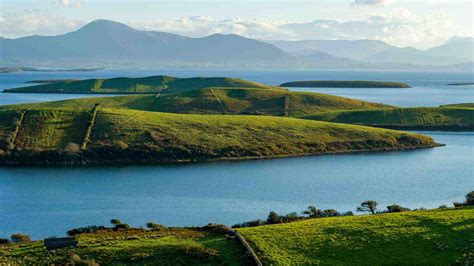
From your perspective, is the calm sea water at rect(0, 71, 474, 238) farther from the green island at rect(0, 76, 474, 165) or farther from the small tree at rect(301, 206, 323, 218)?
the green island at rect(0, 76, 474, 165)

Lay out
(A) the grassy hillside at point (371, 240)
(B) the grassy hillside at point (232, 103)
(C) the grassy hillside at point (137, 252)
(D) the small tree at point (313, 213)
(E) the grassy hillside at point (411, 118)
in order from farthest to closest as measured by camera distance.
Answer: (B) the grassy hillside at point (232, 103)
(E) the grassy hillside at point (411, 118)
(D) the small tree at point (313, 213)
(A) the grassy hillside at point (371, 240)
(C) the grassy hillside at point (137, 252)

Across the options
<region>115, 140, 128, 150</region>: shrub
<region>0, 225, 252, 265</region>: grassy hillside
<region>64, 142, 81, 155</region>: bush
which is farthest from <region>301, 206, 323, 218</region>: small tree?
<region>64, 142, 81, 155</region>: bush

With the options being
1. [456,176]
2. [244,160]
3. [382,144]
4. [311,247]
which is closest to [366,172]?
[456,176]

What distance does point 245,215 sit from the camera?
66.2 m

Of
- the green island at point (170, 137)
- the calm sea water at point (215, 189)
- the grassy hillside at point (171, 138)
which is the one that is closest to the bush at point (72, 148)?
the green island at point (170, 137)

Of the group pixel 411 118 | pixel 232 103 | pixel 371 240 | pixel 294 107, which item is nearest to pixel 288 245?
pixel 371 240

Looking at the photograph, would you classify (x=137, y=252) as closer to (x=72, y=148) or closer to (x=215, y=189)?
(x=215, y=189)

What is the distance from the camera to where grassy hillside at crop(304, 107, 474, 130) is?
154 m

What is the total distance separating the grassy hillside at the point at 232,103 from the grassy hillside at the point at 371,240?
389 feet

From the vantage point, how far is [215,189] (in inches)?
3199

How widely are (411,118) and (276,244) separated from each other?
389 ft

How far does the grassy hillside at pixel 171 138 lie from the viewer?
106m

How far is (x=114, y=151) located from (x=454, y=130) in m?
81.7

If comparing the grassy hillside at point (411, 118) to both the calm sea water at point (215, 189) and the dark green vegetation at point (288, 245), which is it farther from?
the dark green vegetation at point (288, 245)
